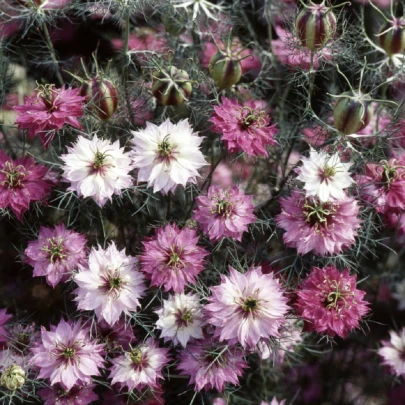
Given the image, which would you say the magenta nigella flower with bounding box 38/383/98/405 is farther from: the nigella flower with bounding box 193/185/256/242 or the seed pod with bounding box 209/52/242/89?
the seed pod with bounding box 209/52/242/89

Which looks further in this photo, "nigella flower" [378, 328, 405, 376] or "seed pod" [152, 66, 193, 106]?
"nigella flower" [378, 328, 405, 376]

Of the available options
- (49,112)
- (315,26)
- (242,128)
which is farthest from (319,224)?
(49,112)

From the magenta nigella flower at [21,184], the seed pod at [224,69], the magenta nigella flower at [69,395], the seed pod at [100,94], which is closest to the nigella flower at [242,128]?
the seed pod at [224,69]

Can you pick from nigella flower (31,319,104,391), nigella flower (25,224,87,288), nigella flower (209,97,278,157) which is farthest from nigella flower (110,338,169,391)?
nigella flower (209,97,278,157)

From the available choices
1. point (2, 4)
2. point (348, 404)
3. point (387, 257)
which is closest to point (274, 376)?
point (348, 404)

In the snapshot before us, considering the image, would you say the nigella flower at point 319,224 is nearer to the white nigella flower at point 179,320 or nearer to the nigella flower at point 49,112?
the white nigella flower at point 179,320

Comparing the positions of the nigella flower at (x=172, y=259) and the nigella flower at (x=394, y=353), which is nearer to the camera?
the nigella flower at (x=172, y=259)

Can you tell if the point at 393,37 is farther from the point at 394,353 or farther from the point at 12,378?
the point at 12,378
